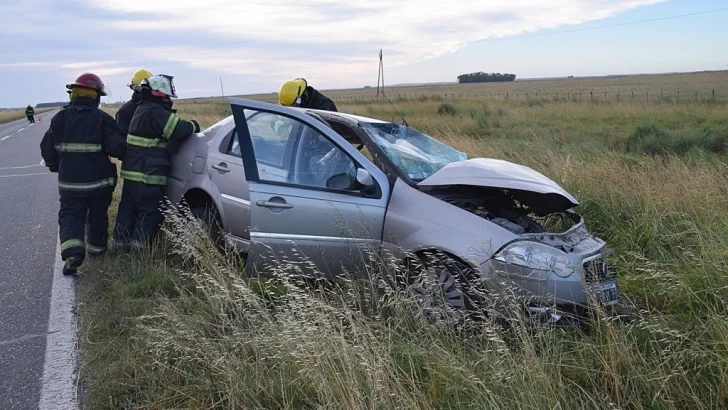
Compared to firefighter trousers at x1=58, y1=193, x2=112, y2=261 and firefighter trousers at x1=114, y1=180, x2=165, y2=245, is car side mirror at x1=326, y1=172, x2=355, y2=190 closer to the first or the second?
firefighter trousers at x1=114, y1=180, x2=165, y2=245

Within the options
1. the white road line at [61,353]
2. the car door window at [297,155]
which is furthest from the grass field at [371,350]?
the car door window at [297,155]

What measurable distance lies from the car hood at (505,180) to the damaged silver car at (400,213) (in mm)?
13

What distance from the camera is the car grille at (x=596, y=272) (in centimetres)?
356

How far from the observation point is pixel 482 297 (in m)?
3.52

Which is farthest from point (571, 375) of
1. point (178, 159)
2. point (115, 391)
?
point (178, 159)

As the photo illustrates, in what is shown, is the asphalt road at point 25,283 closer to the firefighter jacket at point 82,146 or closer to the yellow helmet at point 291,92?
the firefighter jacket at point 82,146

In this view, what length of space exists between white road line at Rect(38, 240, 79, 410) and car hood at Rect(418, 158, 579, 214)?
8.24 ft

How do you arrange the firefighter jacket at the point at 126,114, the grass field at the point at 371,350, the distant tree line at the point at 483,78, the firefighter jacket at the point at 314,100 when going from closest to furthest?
1. the grass field at the point at 371,350
2. the firefighter jacket at the point at 126,114
3. the firefighter jacket at the point at 314,100
4. the distant tree line at the point at 483,78

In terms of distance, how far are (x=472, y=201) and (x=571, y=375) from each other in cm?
149

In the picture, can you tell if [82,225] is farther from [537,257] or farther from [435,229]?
[537,257]

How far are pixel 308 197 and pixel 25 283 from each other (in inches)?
111

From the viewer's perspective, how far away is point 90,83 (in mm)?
5582

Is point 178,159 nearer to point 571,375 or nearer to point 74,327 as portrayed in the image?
point 74,327

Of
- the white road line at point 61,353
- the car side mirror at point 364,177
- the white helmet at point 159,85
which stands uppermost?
the white helmet at point 159,85
